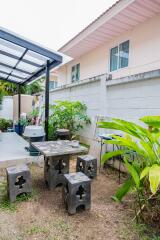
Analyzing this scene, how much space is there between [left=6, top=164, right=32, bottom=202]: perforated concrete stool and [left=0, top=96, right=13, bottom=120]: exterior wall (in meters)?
9.69

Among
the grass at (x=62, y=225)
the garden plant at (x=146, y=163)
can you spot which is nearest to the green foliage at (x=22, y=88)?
the grass at (x=62, y=225)

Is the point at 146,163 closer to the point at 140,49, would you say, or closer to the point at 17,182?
the point at 17,182

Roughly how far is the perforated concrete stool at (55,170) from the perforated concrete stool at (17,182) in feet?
1.53

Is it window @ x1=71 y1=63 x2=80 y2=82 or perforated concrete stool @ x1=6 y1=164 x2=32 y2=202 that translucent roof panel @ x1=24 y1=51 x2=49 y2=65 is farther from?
window @ x1=71 y1=63 x2=80 y2=82

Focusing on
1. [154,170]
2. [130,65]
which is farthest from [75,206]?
[130,65]

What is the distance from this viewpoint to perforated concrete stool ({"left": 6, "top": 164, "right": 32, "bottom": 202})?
3.00 meters

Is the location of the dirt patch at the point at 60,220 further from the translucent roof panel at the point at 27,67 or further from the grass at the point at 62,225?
the translucent roof panel at the point at 27,67

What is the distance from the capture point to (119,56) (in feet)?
23.4

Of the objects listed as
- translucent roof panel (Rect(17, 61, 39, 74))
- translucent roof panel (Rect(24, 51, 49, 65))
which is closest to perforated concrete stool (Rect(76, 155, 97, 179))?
translucent roof panel (Rect(24, 51, 49, 65))

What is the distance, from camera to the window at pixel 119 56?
22.5 ft

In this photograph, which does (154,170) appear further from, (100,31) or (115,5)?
(100,31)

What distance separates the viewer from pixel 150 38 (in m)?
5.90

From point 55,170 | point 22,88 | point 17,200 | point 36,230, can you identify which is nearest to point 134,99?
point 55,170

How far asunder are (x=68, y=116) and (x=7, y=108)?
24.4ft
